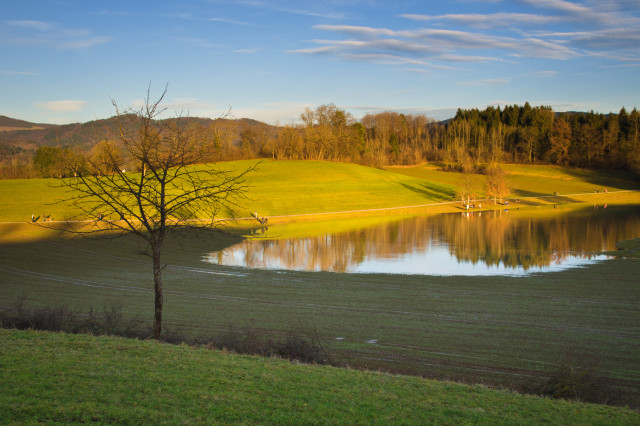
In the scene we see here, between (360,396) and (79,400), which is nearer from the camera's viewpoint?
(79,400)

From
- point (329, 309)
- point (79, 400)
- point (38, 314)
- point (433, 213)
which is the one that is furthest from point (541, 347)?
point (433, 213)

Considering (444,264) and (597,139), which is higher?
(597,139)

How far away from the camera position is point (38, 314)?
13.1 m

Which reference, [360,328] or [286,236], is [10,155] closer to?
[286,236]

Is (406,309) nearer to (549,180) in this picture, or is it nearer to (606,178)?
(549,180)

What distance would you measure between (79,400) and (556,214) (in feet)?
196

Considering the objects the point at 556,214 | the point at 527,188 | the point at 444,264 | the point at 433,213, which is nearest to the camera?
the point at 444,264

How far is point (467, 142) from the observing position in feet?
411

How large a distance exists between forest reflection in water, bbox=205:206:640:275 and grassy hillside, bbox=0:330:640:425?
58.9ft

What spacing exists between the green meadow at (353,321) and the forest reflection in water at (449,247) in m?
3.05

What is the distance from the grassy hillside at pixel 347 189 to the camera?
56.7m

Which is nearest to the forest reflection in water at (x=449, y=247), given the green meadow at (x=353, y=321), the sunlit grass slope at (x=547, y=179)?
the green meadow at (x=353, y=321)

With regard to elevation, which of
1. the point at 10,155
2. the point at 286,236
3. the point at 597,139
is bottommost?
the point at 286,236

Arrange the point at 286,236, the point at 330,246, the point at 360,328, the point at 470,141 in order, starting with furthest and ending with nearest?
the point at 470,141
the point at 286,236
the point at 330,246
the point at 360,328
